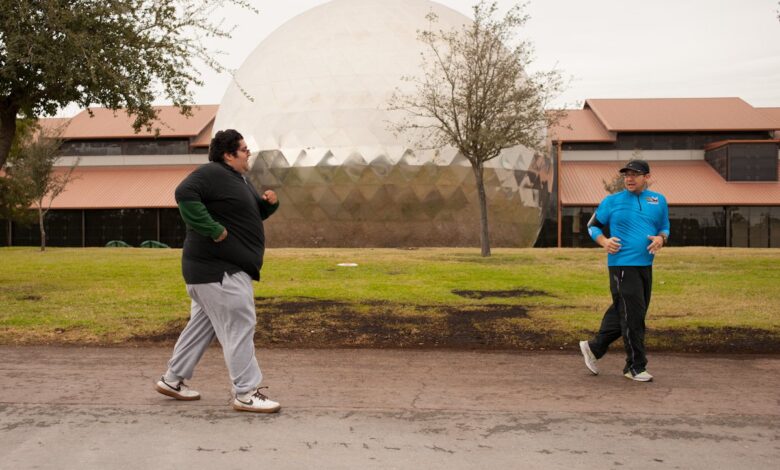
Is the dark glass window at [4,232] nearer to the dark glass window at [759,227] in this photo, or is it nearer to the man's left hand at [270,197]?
the dark glass window at [759,227]

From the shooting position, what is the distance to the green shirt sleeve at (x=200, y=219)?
4922 mm

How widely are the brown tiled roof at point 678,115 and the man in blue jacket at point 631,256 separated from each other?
35774 mm

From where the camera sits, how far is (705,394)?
218 inches

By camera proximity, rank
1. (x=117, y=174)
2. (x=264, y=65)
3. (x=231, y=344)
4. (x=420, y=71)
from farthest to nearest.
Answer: (x=117, y=174) < (x=264, y=65) < (x=420, y=71) < (x=231, y=344)

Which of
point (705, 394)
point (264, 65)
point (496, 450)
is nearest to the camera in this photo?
point (496, 450)

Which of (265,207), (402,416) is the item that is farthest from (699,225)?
(402,416)

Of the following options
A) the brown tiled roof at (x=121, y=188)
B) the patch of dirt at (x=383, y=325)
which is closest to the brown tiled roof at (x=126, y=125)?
the brown tiled roof at (x=121, y=188)

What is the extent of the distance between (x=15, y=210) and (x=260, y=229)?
31479mm

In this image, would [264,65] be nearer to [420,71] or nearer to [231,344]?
[420,71]

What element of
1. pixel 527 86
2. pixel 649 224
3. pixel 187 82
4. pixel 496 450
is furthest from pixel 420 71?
pixel 496 450

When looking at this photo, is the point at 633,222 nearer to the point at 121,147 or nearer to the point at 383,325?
the point at 383,325

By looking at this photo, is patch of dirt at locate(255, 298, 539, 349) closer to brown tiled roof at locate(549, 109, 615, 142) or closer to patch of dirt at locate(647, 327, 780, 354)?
patch of dirt at locate(647, 327, 780, 354)

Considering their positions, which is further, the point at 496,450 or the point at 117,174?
the point at 117,174

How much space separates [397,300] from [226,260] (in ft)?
21.7
